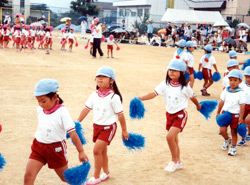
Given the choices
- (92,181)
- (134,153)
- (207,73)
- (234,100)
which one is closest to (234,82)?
(234,100)

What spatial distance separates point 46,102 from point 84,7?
55263mm

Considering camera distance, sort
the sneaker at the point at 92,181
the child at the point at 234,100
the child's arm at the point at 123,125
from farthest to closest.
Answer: the child at the point at 234,100, the sneaker at the point at 92,181, the child's arm at the point at 123,125

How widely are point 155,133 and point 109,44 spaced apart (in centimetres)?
1234

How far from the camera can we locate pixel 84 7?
186 feet

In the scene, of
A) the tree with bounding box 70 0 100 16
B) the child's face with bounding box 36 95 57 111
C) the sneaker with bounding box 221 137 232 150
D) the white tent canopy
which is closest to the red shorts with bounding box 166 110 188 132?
the sneaker with bounding box 221 137 232 150

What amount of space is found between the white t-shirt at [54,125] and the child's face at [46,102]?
0.08 metres

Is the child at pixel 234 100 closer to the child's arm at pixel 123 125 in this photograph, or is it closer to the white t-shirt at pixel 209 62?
the child's arm at pixel 123 125

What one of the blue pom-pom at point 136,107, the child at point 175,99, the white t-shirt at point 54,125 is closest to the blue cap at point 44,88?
the white t-shirt at point 54,125

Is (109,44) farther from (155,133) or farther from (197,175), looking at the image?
(197,175)

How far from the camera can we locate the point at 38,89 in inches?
139

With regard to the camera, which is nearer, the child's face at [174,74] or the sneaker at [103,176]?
the sneaker at [103,176]

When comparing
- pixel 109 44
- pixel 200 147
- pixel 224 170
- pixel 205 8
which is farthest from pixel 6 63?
pixel 205 8

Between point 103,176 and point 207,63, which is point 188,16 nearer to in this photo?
point 207,63

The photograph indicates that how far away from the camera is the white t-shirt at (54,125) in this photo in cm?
362
